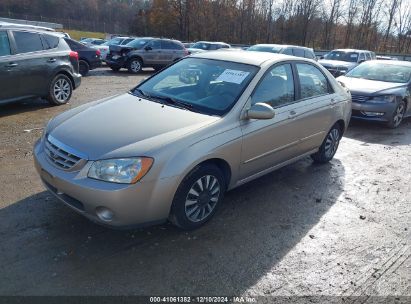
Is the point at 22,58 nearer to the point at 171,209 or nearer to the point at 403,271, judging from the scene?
the point at 171,209

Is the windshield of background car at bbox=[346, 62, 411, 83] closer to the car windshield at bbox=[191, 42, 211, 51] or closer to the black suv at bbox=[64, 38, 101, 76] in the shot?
the black suv at bbox=[64, 38, 101, 76]

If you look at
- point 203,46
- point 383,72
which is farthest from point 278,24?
point 383,72

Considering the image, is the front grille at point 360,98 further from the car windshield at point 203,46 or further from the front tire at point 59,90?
the car windshield at point 203,46

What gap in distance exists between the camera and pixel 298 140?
4621 mm

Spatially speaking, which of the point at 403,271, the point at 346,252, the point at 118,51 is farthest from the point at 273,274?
the point at 118,51

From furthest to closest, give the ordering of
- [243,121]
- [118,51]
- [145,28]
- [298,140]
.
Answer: [145,28]
[118,51]
[298,140]
[243,121]

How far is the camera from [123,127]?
3350mm

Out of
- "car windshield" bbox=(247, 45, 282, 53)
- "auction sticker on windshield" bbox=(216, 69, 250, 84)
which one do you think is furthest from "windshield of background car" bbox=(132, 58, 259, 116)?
"car windshield" bbox=(247, 45, 282, 53)

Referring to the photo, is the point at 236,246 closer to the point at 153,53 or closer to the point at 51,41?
the point at 51,41

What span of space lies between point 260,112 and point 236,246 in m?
1.35

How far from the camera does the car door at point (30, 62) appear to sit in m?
7.15

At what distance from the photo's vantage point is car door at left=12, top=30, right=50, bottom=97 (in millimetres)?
7152

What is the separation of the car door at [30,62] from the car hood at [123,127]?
13.6ft

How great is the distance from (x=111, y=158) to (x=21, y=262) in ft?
3.72
